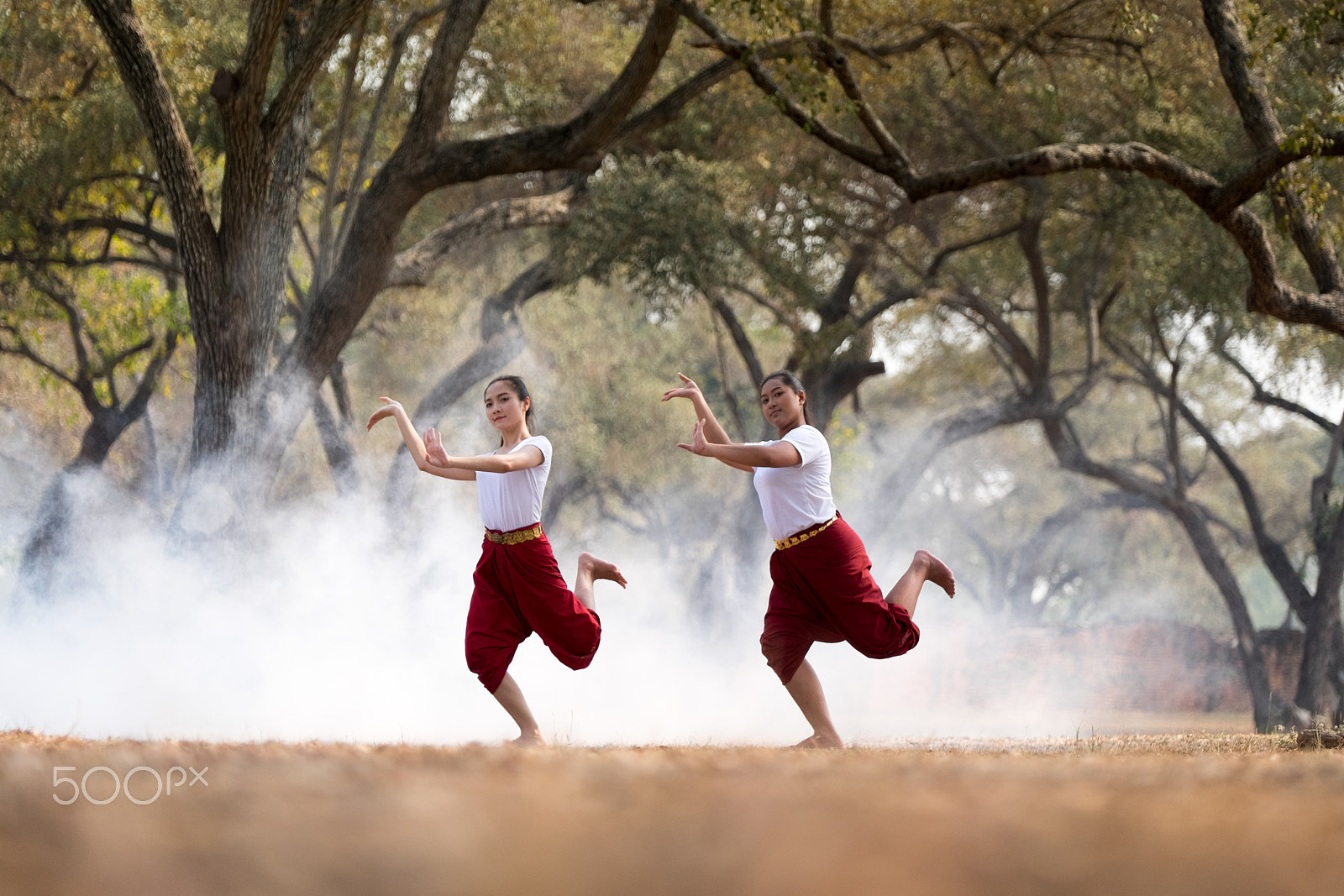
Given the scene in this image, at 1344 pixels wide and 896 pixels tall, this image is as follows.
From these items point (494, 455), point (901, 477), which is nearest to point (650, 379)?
point (901, 477)

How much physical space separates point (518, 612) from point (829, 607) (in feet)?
4.81

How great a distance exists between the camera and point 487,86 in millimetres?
15188

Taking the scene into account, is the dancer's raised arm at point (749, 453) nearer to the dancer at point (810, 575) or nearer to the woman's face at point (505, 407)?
the dancer at point (810, 575)

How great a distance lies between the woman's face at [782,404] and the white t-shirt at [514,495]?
3.44 feet

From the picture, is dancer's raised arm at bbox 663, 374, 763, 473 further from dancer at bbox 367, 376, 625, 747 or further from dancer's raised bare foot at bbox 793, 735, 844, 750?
dancer's raised bare foot at bbox 793, 735, 844, 750

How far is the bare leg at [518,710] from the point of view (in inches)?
205

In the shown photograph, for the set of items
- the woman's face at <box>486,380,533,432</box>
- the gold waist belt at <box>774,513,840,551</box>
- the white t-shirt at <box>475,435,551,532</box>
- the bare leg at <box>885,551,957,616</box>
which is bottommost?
the bare leg at <box>885,551,957,616</box>

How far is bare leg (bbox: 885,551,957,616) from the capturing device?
547 cm

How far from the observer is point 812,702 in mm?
5238

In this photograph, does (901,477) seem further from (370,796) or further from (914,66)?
(370,796)

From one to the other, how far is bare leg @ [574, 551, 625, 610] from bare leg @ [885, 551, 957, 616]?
1341 mm

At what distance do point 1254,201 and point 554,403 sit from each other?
44.0ft

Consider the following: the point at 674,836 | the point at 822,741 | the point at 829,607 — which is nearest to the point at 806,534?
the point at 829,607
